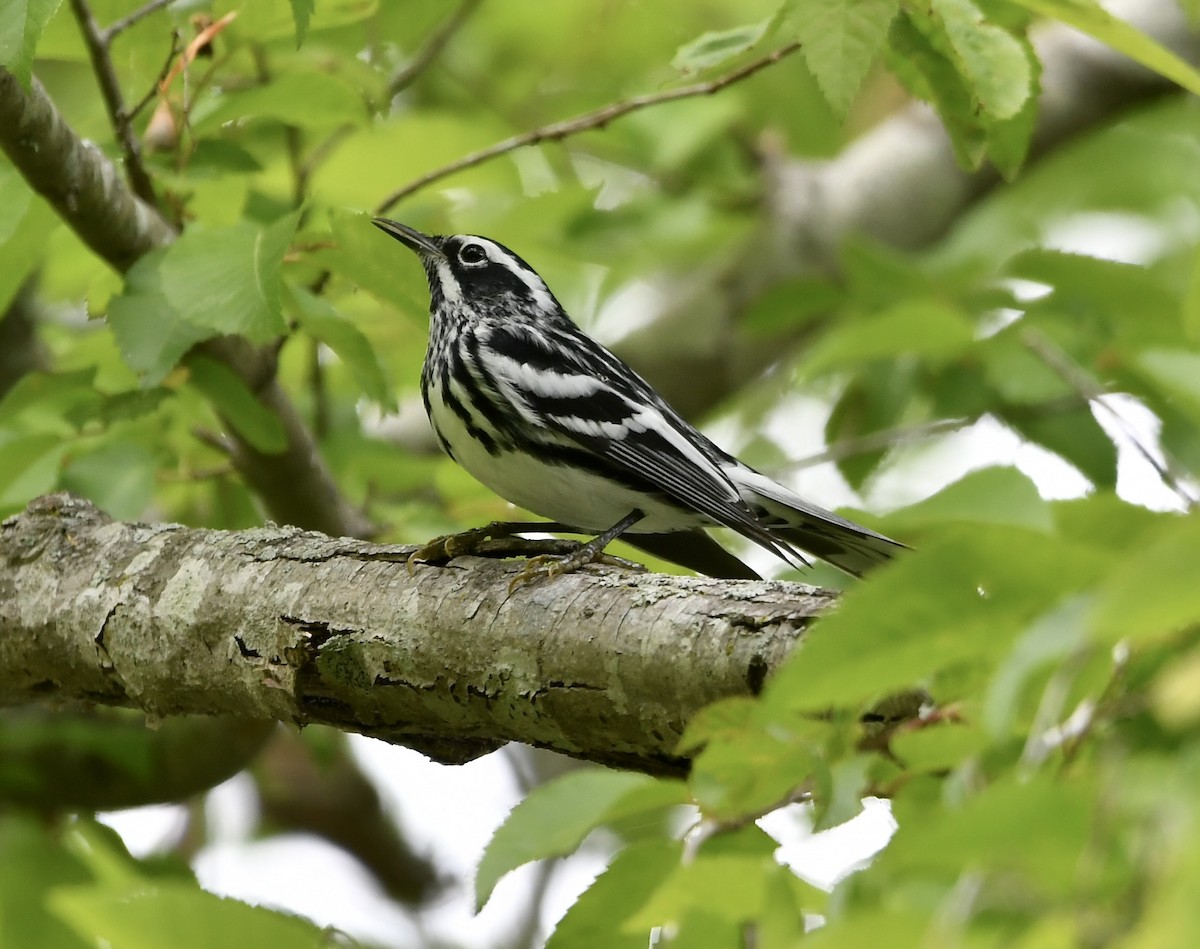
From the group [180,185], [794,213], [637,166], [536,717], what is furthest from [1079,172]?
[536,717]

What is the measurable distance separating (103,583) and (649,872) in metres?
1.55

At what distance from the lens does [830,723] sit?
4.36ft

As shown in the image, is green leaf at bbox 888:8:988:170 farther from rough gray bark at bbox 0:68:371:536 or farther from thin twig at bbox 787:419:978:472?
rough gray bark at bbox 0:68:371:536

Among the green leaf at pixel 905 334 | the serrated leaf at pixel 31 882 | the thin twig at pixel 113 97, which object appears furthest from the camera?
the green leaf at pixel 905 334

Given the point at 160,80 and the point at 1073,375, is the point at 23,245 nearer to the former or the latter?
the point at 160,80

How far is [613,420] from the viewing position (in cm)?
321

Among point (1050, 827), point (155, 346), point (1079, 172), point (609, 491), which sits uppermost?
point (1050, 827)

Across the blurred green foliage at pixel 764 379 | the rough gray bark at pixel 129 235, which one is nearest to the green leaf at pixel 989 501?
the blurred green foliage at pixel 764 379

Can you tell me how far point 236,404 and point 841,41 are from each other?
5.10ft

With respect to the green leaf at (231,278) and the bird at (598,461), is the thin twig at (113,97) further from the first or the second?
the bird at (598,461)

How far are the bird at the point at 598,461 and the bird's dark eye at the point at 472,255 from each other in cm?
57

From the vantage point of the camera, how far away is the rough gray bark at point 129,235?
2.57 m

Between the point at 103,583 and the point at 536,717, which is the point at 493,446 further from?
the point at 536,717

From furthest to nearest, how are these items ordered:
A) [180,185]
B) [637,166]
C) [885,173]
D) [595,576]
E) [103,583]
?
[885,173] → [637,166] → [180,185] → [103,583] → [595,576]
